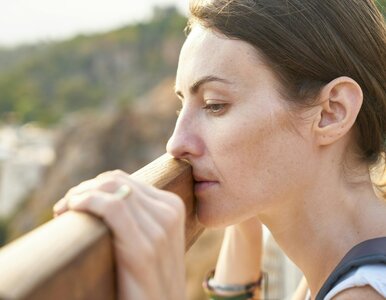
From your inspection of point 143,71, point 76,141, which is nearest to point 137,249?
point 76,141

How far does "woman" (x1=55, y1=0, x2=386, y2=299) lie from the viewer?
1.22 metres

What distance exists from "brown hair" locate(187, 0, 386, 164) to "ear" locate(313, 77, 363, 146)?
0.08 feet

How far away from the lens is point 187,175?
1136 millimetres

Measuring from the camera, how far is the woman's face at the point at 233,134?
1207 mm

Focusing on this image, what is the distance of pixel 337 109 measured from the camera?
1.34 m

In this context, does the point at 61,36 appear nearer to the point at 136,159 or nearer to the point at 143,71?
the point at 143,71

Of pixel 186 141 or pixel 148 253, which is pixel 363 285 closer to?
pixel 186 141

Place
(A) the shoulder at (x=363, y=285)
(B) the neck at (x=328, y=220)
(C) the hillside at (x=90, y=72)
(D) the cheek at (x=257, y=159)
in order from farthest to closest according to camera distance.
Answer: (C) the hillside at (x=90, y=72) < (B) the neck at (x=328, y=220) < (D) the cheek at (x=257, y=159) < (A) the shoulder at (x=363, y=285)

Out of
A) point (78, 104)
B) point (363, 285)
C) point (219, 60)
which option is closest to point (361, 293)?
point (363, 285)

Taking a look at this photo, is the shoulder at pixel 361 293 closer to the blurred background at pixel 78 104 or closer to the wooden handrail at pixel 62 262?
the wooden handrail at pixel 62 262

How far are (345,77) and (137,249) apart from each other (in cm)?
81

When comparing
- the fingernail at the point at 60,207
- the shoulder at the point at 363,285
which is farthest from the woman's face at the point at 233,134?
the fingernail at the point at 60,207

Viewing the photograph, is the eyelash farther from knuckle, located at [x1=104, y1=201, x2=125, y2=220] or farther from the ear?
knuckle, located at [x1=104, y1=201, x2=125, y2=220]

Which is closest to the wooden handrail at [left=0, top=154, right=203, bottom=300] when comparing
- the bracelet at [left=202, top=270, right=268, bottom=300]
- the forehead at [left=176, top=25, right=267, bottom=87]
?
the forehead at [left=176, top=25, right=267, bottom=87]
